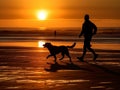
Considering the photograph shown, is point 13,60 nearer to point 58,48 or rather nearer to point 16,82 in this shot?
point 58,48

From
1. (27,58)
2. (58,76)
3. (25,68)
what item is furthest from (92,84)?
(27,58)

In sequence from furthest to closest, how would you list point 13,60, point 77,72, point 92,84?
1. point 13,60
2. point 77,72
3. point 92,84

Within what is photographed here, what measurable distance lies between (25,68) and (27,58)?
356 centimetres

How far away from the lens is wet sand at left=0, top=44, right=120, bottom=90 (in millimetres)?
13906

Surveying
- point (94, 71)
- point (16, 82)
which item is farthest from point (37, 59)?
point (16, 82)

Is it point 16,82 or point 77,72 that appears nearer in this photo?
point 16,82

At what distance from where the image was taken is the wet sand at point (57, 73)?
13.9m

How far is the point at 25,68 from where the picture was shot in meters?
17.6

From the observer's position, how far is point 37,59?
68.2ft

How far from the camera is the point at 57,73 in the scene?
16.4 metres

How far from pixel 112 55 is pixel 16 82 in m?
8.55

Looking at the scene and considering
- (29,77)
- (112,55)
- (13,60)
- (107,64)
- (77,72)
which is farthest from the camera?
(112,55)

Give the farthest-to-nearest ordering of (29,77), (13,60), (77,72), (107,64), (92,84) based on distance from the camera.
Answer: (13,60), (107,64), (77,72), (29,77), (92,84)

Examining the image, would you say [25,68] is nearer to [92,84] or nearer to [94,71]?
[94,71]
